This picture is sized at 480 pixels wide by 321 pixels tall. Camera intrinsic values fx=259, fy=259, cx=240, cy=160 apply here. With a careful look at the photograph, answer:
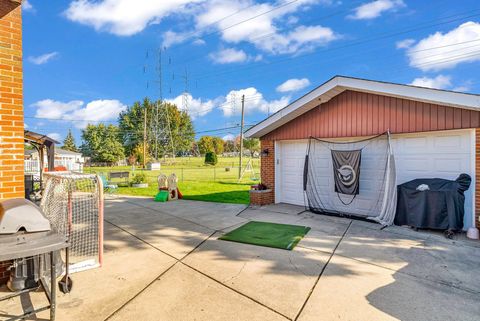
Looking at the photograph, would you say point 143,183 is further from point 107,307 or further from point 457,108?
point 457,108

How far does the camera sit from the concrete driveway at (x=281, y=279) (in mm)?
2619

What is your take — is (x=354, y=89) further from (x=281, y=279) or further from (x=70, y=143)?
(x=70, y=143)

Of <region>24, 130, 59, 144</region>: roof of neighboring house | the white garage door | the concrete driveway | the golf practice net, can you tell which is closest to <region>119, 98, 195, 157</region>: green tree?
<region>24, 130, 59, 144</region>: roof of neighboring house

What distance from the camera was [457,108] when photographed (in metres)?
5.22

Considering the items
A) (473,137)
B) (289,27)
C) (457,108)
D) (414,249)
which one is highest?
(289,27)

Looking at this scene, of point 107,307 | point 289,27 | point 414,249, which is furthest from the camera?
point 289,27

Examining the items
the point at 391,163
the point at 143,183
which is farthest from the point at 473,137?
the point at 143,183

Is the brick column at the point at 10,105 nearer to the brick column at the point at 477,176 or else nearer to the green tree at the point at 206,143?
the brick column at the point at 477,176

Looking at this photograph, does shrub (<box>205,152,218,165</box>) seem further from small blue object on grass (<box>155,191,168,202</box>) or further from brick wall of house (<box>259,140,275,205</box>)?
brick wall of house (<box>259,140,275,205</box>)

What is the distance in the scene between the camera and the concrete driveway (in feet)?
8.59

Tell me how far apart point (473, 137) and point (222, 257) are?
5.39 meters

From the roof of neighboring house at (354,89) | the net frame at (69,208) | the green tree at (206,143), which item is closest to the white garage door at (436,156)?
the roof of neighboring house at (354,89)

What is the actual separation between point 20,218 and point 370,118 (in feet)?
22.7

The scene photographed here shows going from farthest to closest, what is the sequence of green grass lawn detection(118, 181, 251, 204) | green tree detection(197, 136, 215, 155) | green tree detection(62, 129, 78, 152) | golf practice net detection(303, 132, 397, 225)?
green tree detection(197, 136, 215, 155)
green tree detection(62, 129, 78, 152)
green grass lawn detection(118, 181, 251, 204)
golf practice net detection(303, 132, 397, 225)
